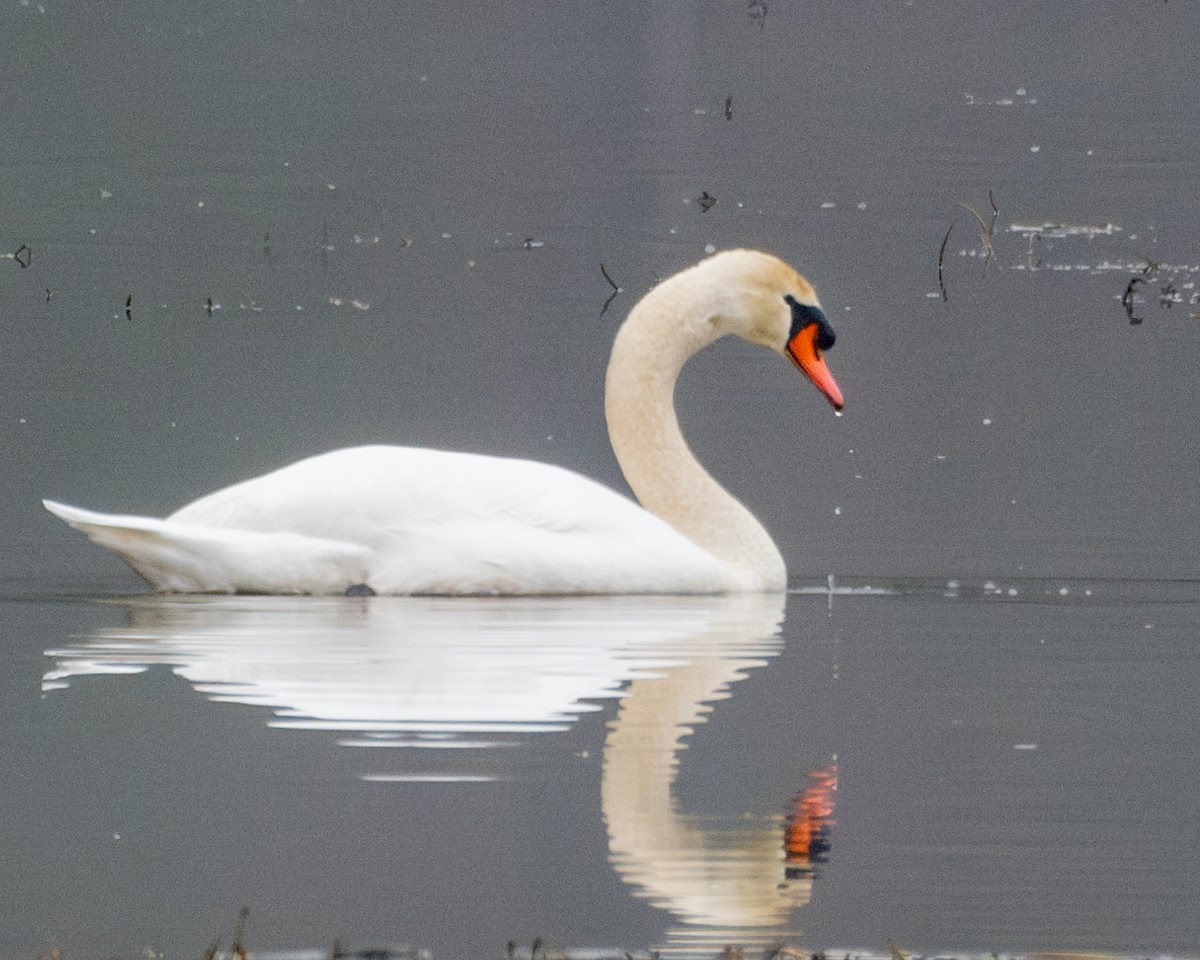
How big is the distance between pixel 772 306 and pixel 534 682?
362 centimetres

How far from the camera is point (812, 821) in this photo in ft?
20.0

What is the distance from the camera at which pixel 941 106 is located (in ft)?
116

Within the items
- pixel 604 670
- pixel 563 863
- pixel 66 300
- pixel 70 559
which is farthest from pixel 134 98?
pixel 563 863

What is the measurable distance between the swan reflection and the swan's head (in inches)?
54.1

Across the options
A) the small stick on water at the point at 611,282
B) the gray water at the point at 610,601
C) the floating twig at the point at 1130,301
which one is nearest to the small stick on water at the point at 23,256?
the gray water at the point at 610,601

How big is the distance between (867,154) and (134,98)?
9.48m

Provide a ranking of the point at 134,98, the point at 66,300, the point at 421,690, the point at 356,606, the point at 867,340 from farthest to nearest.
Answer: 1. the point at 134,98
2. the point at 66,300
3. the point at 867,340
4. the point at 356,606
5. the point at 421,690

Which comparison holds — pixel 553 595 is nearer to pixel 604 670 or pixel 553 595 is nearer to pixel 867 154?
pixel 604 670

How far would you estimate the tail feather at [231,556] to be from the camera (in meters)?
9.48

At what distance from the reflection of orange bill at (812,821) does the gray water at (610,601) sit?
0.14ft

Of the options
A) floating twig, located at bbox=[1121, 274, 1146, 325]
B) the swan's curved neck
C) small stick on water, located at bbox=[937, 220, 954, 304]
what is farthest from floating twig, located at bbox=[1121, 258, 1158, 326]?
the swan's curved neck

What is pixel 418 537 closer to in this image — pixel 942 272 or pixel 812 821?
pixel 812 821

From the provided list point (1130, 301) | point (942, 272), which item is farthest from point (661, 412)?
point (942, 272)

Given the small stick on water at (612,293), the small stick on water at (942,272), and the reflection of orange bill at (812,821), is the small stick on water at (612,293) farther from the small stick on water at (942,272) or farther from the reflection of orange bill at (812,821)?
the reflection of orange bill at (812,821)
